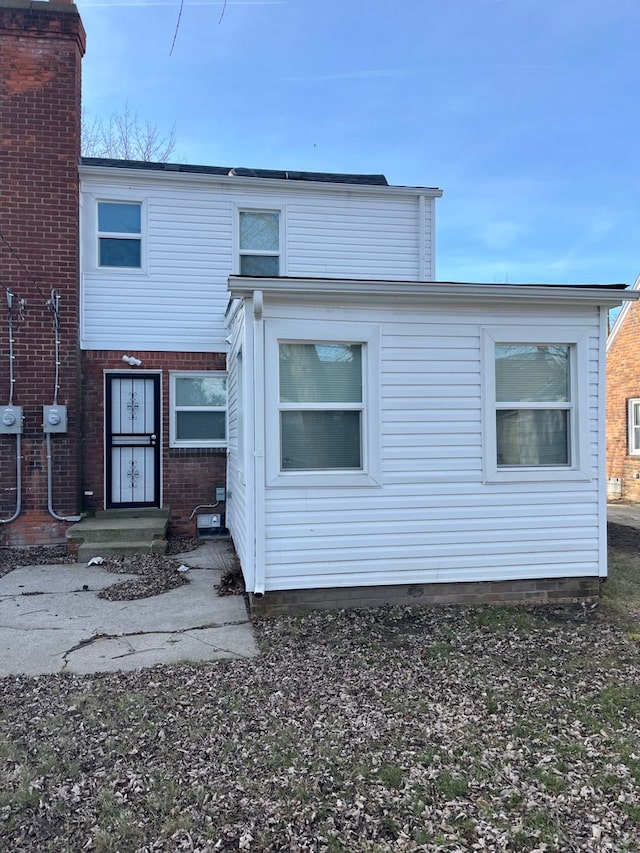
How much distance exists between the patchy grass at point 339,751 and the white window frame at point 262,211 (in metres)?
5.79

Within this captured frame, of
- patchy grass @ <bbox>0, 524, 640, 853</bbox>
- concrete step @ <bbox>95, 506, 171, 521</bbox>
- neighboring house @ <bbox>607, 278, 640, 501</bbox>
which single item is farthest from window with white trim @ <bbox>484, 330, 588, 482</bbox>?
neighboring house @ <bbox>607, 278, 640, 501</bbox>

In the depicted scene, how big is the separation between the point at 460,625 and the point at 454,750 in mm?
1945

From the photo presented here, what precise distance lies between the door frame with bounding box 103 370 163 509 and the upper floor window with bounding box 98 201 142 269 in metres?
1.58

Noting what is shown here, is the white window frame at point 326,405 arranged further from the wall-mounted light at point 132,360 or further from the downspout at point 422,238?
the downspout at point 422,238

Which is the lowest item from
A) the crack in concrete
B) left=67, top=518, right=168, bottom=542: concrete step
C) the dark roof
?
the crack in concrete

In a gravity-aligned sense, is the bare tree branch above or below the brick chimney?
above

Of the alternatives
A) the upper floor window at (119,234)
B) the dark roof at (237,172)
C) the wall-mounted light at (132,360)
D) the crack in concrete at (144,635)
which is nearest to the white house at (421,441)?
the crack in concrete at (144,635)

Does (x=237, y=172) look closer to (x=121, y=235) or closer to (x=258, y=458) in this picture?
(x=121, y=235)

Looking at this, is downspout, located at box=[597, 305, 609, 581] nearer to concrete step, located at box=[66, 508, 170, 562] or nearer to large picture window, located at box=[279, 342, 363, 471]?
large picture window, located at box=[279, 342, 363, 471]

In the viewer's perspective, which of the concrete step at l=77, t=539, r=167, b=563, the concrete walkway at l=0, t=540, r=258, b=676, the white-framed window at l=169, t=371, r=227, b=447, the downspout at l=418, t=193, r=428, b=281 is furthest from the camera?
the downspout at l=418, t=193, r=428, b=281

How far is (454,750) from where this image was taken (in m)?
2.90

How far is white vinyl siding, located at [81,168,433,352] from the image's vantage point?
8.16 metres

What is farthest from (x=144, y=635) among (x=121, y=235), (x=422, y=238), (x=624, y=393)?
(x=624, y=393)

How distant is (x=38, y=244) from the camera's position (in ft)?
25.4
